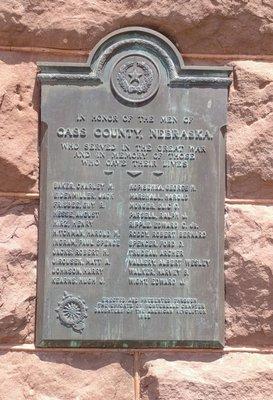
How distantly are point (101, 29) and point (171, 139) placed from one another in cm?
65

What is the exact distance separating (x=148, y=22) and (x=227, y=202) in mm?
980

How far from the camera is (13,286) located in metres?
3.67

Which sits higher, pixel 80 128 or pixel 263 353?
pixel 80 128

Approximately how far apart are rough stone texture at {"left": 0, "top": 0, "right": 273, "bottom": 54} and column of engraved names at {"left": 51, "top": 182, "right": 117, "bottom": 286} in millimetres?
739

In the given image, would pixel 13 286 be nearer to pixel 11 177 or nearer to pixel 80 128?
pixel 11 177

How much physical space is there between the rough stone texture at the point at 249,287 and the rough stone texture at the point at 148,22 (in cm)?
96

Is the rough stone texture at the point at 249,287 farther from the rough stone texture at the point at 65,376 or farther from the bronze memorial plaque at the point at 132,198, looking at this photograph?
the rough stone texture at the point at 65,376

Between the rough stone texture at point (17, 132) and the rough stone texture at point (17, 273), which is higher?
→ the rough stone texture at point (17, 132)

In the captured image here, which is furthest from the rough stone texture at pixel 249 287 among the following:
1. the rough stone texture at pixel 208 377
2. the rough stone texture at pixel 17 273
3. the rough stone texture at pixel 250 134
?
the rough stone texture at pixel 17 273

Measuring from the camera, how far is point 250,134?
3.80m

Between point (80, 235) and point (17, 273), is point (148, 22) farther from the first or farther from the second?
point (17, 273)

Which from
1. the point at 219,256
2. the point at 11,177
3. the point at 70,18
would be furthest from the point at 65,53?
the point at 219,256

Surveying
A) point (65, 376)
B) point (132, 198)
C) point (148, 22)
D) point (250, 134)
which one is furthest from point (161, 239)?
point (148, 22)

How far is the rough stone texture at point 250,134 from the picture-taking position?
3.79m
